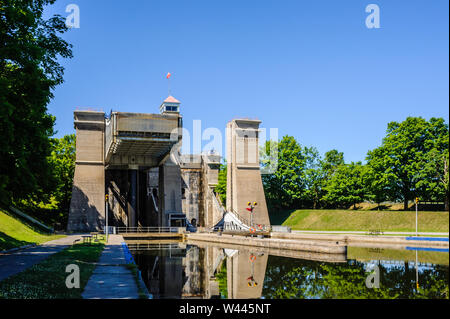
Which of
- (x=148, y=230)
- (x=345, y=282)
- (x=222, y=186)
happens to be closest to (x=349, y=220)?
(x=222, y=186)

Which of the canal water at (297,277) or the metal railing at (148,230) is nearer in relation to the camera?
the canal water at (297,277)

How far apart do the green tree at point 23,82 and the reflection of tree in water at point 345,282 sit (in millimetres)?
11611

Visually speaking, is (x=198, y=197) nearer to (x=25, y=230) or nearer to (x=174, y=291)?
(x=25, y=230)

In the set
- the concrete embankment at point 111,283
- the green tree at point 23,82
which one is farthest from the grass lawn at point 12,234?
the concrete embankment at point 111,283

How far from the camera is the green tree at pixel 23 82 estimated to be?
1723 centimetres

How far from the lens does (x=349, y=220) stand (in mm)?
57156

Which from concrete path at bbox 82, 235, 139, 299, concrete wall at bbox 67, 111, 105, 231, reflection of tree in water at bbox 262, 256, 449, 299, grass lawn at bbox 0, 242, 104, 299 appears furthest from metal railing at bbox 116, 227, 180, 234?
grass lawn at bbox 0, 242, 104, 299

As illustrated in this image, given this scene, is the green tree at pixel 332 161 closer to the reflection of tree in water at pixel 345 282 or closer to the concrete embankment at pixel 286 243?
the concrete embankment at pixel 286 243

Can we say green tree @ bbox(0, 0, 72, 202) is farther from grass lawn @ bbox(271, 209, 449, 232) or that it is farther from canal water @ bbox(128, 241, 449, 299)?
grass lawn @ bbox(271, 209, 449, 232)

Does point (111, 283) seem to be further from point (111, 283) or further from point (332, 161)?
point (332, 161)

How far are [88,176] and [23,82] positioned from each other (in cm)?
3780

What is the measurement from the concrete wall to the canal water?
27063mm

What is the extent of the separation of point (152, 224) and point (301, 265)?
129ft
